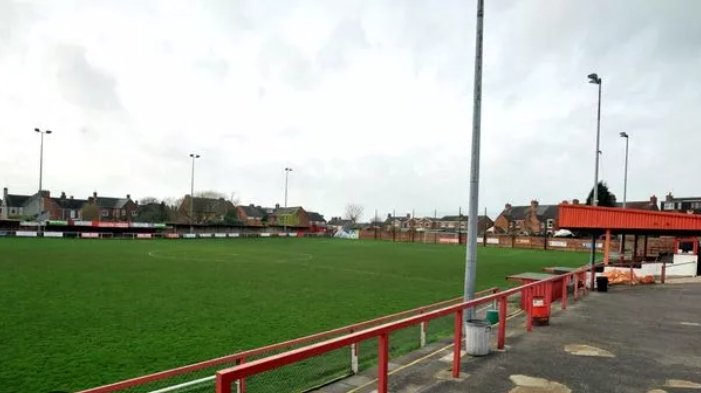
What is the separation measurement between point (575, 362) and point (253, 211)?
137 meters

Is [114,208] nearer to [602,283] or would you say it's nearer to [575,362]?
[602,283]

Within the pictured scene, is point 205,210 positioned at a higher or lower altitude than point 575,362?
higher

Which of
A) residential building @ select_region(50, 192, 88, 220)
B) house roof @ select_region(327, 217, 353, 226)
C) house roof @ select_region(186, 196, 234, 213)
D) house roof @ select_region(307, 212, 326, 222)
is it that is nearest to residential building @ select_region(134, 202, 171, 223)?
house roof @ select_region(186, 196, 234, 213)

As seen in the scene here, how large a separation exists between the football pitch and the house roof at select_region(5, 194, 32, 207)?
3726 inches

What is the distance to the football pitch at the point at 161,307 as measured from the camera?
9.62 meters

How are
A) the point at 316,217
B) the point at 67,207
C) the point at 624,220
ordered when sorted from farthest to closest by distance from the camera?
the point at 316,217 → the point at 67,207 → the point at 624,220

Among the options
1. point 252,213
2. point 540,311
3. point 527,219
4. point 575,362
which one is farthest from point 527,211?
point 575,362

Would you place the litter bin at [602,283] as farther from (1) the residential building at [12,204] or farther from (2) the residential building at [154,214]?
(1) the residential building at [12,204]

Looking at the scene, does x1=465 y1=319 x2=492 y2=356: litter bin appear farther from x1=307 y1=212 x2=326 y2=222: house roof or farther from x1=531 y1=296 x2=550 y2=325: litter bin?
x1=307 y1=212 x2=326 y2=222: house roof

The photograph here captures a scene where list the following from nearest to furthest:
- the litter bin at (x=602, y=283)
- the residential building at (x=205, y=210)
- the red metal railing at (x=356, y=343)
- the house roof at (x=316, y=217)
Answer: the red metal railing at (x=356, y=343)
the litter bin at (x=602, y=283)
the residential building at (x=205, y=210)
the house roof at (x=316, y=217)

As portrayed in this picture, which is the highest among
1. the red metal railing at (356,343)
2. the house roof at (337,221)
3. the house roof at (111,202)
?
the house roof at (111,202)

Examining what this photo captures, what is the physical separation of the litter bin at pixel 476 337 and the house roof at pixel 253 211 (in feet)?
437

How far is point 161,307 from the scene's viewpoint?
15.4m

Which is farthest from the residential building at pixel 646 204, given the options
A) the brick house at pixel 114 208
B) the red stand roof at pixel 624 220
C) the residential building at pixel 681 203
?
the brick house at pixel 114 208
